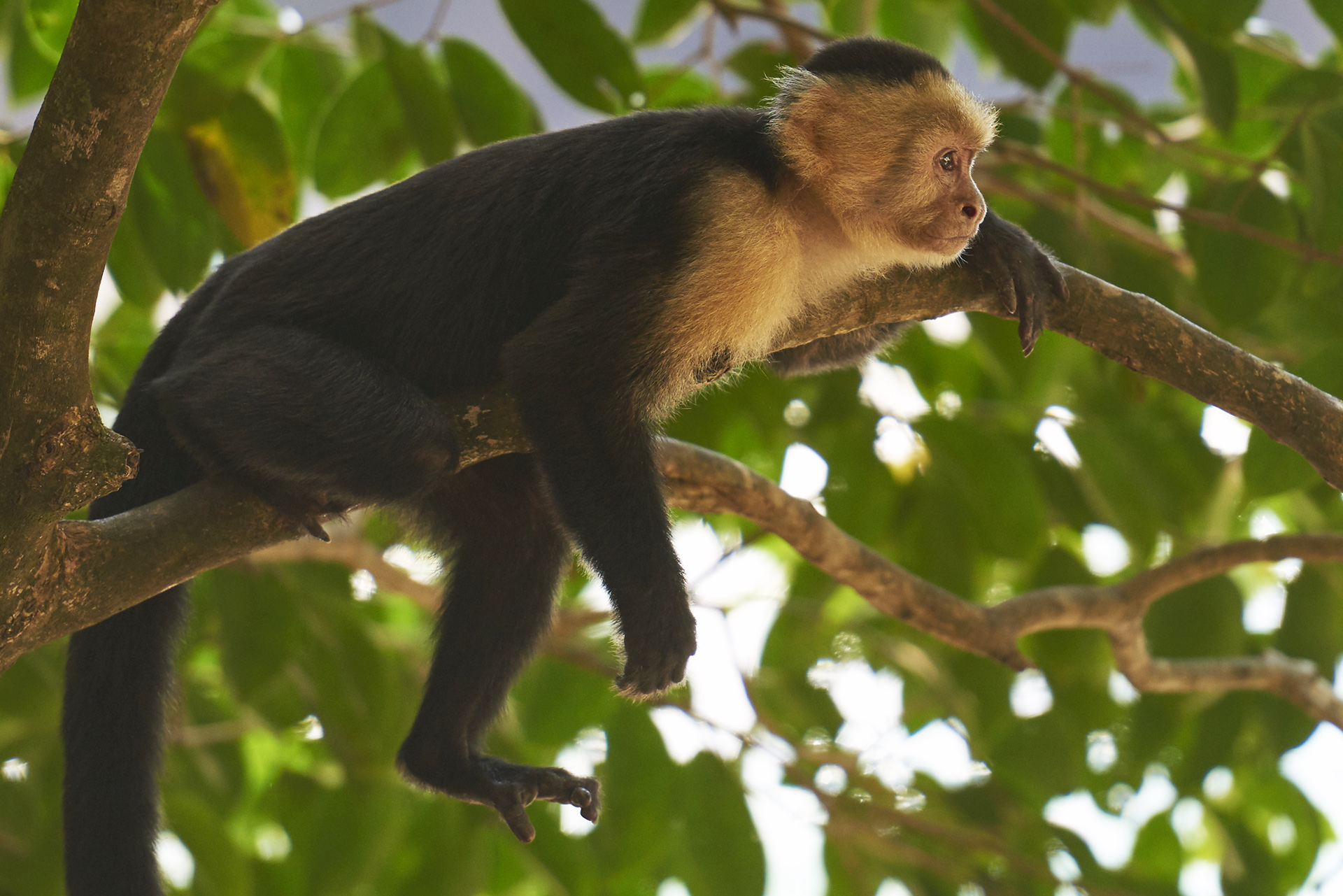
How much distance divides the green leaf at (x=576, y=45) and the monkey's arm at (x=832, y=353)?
635mm

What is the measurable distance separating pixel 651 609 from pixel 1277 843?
3.09 metres

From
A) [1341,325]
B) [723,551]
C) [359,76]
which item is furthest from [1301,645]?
[359,76]

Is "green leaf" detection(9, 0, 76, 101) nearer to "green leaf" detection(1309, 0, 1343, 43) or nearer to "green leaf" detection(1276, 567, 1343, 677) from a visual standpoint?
"green leaf" detection(1309, 0, 1343, 43)

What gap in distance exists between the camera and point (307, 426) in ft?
5.30

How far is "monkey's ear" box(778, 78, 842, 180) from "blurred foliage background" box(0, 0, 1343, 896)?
18.1 inches

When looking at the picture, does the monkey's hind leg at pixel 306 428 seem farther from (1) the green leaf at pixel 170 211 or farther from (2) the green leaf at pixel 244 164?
(2) the green leaf at pixel 244 164

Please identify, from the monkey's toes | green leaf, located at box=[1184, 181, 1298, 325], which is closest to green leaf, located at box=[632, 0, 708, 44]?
green leaf, located at box=[1184, 181, 1298, 325]

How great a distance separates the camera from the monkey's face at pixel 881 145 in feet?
6.40

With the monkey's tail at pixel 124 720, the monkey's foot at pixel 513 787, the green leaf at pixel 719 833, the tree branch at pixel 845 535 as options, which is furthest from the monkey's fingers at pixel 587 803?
the green leaf at pixel 719 833

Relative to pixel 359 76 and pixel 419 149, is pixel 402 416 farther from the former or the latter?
pixel 359 76

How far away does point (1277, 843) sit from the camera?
3.78 m

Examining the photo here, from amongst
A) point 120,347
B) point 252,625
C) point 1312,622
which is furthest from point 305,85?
point 1312,622

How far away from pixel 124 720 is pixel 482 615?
0.57 meters

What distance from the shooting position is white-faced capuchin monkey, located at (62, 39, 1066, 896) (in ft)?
5.43
